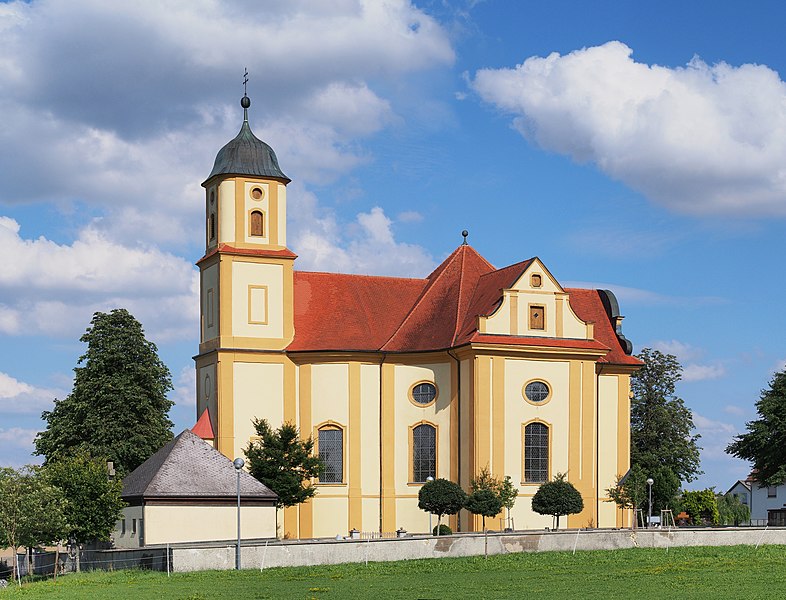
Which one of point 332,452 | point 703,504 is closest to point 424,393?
point 332,452

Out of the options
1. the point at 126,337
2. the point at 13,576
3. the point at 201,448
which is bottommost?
the point at 13,576

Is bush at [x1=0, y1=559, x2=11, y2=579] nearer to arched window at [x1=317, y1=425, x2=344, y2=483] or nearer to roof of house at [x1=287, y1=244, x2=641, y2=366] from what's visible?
arched window at [x1=317, y1=425, x2=344, y2=483]

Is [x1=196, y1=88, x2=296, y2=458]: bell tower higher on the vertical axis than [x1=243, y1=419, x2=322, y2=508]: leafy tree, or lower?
higher

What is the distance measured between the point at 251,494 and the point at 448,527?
354 inches

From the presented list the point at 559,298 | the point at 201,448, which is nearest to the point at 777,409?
the point at 559,298

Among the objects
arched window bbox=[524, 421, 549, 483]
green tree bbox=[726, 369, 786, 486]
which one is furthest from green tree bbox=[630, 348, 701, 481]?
arched window bbox=[524, 421, 549, 483]

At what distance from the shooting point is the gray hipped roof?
4862cm

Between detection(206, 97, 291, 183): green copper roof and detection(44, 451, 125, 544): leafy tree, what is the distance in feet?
56.9

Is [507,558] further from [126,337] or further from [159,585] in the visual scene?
[126,337]

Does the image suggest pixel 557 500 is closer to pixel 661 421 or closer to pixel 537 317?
pixel 537 317

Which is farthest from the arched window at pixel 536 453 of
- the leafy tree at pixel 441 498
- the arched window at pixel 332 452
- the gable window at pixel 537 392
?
the arched window at pixel 332 452

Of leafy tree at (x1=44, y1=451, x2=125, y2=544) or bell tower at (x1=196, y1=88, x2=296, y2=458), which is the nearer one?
leafy tree at (x1=44, y1=451, x2=125, y2=544)

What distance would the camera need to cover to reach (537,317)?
57.4 meters

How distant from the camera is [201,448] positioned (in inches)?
1999
